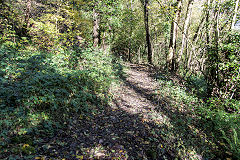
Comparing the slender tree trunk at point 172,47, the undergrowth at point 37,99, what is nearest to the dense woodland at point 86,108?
the undergrowth at point 37,99

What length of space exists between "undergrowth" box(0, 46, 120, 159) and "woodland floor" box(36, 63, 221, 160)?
0.36m

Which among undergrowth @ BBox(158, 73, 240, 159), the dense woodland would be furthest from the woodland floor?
undergrowth @ BBox(158, 73, 240, 159)

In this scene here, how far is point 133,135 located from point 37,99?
2.90 meters

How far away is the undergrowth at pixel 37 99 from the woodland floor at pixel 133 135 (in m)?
0.36

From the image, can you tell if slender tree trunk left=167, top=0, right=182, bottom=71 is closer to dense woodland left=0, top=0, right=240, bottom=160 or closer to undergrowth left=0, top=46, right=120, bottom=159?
dense woodland left=0, top=0, right=240, bottom=160

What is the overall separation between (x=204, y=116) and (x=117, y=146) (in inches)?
208

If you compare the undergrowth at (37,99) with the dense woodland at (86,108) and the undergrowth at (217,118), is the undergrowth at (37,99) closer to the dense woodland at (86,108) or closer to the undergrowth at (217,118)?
the dense woodland at (86,108)

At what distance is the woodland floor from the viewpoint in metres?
3.39

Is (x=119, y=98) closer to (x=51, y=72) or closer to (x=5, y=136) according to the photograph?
(x=51, y=72)

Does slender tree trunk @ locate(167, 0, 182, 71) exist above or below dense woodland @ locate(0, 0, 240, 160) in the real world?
above

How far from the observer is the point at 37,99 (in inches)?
145

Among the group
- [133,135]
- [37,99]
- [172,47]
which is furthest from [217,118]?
[172,47]

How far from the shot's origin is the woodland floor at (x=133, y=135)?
11.1 feet

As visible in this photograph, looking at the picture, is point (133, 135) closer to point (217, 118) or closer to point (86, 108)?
point (86, 108)
